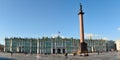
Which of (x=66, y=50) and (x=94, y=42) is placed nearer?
(x=66, y=50)

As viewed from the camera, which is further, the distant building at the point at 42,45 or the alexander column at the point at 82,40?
the distant building at the point at 42,45

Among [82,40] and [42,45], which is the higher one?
[82,40]

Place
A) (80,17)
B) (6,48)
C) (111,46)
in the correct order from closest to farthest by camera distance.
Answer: (80,17)
(6,48)
(111,46)

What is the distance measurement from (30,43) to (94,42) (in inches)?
1872

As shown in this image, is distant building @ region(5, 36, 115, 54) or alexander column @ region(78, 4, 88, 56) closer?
alexander column @ region(78, 4, 88, 56)

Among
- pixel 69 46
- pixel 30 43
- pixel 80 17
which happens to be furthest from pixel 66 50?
pixel 80 17

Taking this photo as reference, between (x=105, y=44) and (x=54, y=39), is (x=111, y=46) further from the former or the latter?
(x=54, y=39)

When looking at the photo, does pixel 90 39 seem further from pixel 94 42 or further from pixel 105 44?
pixel 105 44

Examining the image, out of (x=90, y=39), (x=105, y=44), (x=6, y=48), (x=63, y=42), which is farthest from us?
(x=105, y=44)

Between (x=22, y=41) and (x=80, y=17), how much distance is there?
76.0 metres

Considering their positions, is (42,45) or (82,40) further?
(42,45)

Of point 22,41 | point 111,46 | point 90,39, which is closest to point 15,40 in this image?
point 22,41

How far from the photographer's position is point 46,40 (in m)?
132

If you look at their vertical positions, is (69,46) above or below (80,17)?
below
